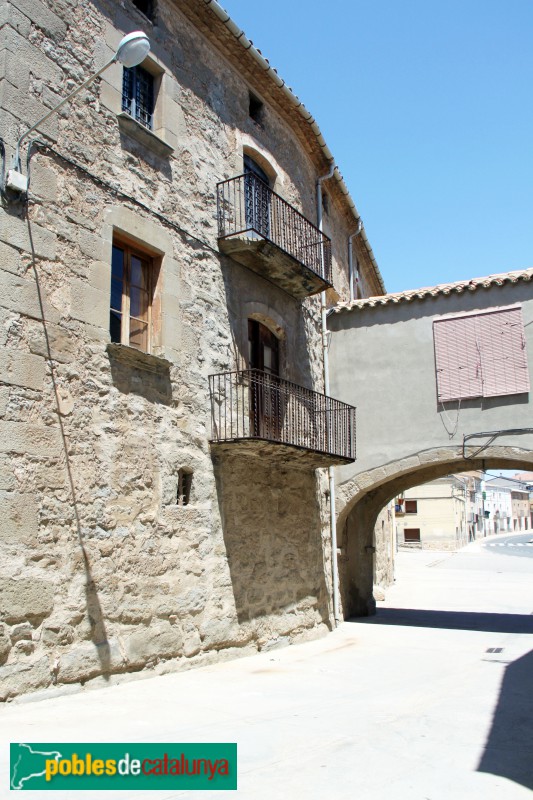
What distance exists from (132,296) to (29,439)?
2.53 metres

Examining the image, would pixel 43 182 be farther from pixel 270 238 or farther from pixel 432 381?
pixel 432 381

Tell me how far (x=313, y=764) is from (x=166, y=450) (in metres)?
4.25

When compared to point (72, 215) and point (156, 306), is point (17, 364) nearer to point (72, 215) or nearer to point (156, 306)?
point (72, 215)

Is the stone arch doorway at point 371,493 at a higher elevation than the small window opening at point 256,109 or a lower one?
lower

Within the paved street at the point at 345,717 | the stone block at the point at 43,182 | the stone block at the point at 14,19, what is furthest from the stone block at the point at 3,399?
the stone block at the point at 14,19

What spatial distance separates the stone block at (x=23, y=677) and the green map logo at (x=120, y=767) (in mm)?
1188

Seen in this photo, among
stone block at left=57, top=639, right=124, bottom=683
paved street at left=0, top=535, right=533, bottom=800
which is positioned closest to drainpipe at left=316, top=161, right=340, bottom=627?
paved street at left=0, top=535, right=533, bottom=800

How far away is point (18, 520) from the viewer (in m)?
6.16

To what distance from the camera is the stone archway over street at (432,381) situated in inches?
459

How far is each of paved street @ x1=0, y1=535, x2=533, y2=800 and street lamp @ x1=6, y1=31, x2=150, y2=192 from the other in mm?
4828

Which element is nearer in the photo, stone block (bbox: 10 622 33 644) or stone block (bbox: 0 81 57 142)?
stone block (bbox: 10 622 33 644)

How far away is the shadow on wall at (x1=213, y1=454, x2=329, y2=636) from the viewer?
360 inches

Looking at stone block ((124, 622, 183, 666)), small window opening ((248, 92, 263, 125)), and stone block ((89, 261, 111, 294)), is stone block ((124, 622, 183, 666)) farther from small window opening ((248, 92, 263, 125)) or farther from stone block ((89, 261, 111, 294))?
small window opening ((248, 92, 263, 125))

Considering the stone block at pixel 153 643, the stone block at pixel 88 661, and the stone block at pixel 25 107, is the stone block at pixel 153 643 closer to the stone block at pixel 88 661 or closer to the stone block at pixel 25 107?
the stone block at pixel 88 661
